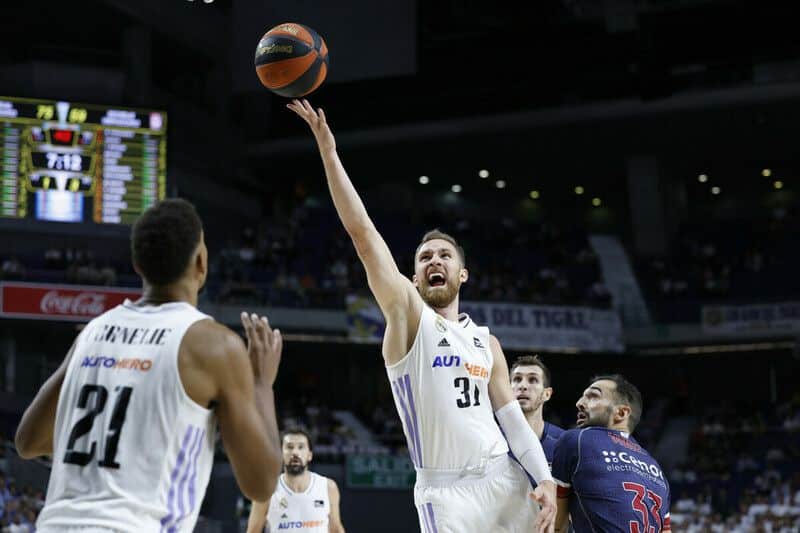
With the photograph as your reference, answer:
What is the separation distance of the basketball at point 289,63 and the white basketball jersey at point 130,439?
3.51m

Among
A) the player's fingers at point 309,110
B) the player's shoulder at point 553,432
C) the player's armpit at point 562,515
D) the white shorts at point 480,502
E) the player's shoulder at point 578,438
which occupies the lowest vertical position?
the player's armpit at point 562,515

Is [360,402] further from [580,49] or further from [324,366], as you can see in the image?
[580,49]

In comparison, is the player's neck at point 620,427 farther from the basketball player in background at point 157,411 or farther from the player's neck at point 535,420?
the basketball player in background at point 157,411

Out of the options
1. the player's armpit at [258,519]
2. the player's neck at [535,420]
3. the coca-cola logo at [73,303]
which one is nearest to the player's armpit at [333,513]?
the player's armpit at [258,519]

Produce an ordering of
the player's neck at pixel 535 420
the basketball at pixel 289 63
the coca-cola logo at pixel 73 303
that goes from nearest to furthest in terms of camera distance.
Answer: the basketball at pixel 289 63, the player's neck at pixel 535 420, the coca-cola logo at pixel 73 303

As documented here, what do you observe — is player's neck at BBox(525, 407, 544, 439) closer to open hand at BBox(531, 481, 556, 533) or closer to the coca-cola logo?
open hand at BBox(531, 481, 556, 533)

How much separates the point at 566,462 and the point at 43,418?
3.32m

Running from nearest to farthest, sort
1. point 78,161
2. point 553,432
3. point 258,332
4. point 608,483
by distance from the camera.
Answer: point 258,332 < point 608,483 < point 553,432 < point 78,161

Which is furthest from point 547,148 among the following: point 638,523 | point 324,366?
point 638,523

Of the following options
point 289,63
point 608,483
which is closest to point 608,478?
point 608,483

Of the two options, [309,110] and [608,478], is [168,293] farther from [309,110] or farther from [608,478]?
[608,478]

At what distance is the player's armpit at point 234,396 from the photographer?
143 inches

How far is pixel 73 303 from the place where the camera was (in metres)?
25.4

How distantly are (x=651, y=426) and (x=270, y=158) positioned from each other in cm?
1387
